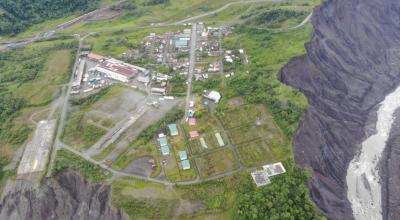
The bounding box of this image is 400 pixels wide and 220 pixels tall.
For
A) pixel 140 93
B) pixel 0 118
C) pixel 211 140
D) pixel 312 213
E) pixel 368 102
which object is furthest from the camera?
pixel 368 102

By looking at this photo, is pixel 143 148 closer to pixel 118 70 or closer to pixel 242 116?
pixel 242 116

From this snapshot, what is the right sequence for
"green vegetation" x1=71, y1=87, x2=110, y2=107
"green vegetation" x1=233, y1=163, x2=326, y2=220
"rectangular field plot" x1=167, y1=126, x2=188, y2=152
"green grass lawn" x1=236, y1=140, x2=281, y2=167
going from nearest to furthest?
"green vegetation" x1=233, y1=163, x2=326, y2=220 < "green grass lawn" x1=236, y1=140, x2=281, y2=167 < "rectangular field plot" x1=167, y1=126, x2=188, y2=152 < "green vegetation" x1=71, y1=87, x2=110, y2=107

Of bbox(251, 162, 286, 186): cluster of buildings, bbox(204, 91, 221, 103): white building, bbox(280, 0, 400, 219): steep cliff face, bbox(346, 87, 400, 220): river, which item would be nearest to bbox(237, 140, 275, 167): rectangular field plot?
bbox(251, 162, 286, 186): cluster of buildings

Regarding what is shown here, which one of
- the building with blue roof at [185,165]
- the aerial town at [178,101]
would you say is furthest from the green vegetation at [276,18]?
the building with blue roof at [185,165]

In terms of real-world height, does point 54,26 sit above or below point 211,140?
above

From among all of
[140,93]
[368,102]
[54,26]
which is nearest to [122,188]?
[140,93]

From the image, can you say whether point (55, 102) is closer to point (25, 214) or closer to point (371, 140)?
point (25, 214)

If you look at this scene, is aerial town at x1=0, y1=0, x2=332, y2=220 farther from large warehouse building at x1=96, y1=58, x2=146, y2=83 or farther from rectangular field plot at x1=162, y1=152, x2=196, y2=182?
large warehouse building at x1=96, y1=58, x2=146, y2=83
